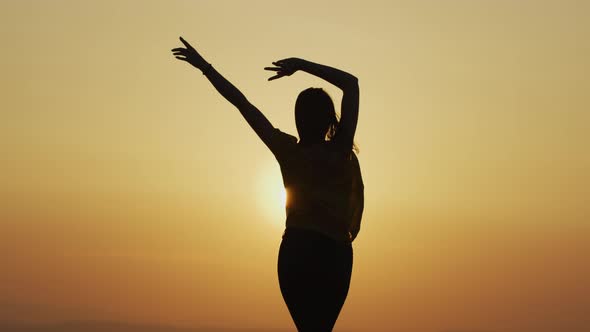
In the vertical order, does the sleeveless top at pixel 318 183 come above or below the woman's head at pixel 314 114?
below

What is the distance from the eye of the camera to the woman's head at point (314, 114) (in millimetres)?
3922

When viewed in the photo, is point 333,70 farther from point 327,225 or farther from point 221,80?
point 327,225

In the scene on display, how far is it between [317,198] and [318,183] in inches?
3.6

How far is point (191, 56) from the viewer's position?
14.3ft

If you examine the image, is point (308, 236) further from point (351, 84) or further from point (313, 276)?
point (351, 84)

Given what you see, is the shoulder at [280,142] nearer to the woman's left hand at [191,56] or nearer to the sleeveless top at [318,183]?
the sleeveless top at [318,183]

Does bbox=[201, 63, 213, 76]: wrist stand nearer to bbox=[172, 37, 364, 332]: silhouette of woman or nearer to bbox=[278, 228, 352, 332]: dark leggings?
bbox=[172, 37, 364, 332]: silhouette of woman

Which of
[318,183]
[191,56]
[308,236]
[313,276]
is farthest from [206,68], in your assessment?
[313,276]

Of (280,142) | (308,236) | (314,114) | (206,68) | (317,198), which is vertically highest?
(206,68)

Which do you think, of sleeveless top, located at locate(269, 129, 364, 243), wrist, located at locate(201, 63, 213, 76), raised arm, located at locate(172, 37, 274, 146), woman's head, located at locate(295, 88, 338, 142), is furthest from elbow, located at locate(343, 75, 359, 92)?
wrist, located at locate(201, 63, 213, 76)

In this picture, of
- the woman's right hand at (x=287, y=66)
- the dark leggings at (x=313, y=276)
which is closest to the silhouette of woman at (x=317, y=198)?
the dark leggings at (x=313, y=276)

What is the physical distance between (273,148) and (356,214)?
0.67 meters

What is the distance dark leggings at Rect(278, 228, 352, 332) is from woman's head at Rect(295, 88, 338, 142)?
0.60 meters

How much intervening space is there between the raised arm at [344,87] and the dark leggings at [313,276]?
640 millimetres
